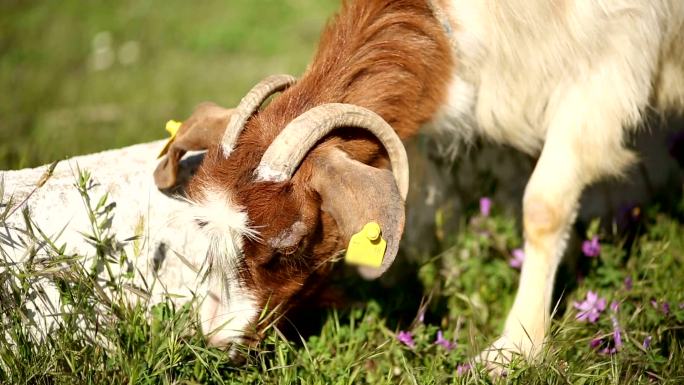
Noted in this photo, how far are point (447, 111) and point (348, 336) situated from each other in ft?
3.54

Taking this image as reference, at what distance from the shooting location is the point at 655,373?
125 inches

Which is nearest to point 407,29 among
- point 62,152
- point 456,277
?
point 456,277

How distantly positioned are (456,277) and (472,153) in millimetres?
754

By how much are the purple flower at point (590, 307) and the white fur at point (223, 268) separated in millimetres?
1415

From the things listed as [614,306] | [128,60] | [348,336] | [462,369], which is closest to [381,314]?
[348,336]

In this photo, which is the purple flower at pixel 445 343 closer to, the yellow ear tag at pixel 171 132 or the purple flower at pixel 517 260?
the purple flower at pixel 517 260

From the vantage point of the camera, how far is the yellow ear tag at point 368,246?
2834 mm

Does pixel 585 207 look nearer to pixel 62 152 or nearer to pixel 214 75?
pixel 62 152

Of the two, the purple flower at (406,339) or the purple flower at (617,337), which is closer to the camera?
the purple flower at (617,337)

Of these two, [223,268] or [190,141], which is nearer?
[223,268]

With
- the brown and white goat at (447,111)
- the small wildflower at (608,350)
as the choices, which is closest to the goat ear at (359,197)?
Result: the brown and white goat at (447,111)

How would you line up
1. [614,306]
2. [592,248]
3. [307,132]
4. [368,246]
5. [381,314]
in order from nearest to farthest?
[368,246] < [307,132] < [614,306] < [381,314] < [592,248]

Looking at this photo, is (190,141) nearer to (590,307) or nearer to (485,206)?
(485,206)

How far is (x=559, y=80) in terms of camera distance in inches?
140
